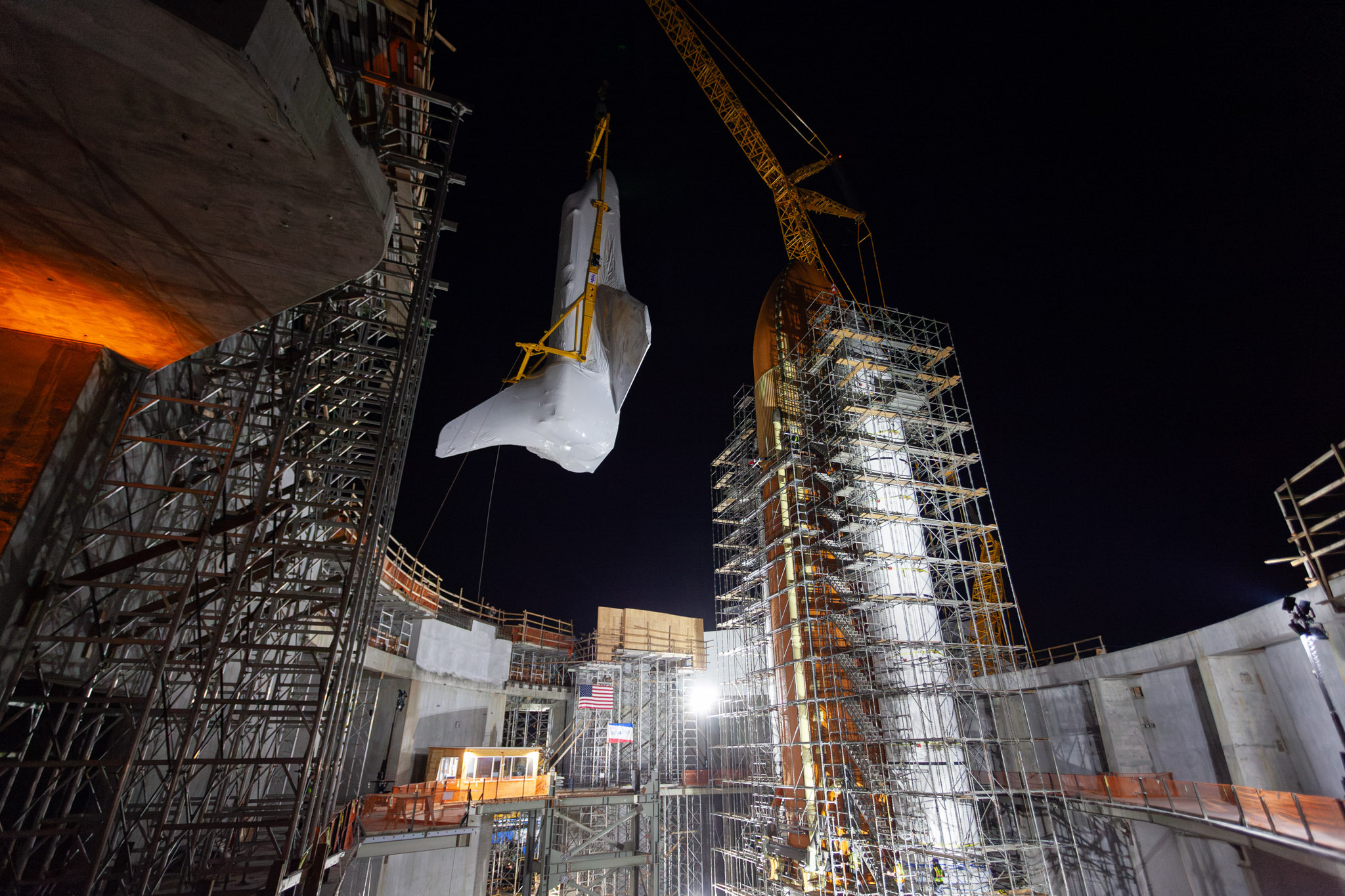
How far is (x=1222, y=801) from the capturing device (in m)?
14.1

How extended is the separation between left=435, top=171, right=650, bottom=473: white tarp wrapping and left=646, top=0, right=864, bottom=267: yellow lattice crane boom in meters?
21.1

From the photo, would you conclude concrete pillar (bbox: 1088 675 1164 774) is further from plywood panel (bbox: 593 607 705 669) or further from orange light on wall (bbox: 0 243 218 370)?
orange light on wall (bbox: 0 243 218 370)

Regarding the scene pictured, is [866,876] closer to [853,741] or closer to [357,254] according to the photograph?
[853,741]

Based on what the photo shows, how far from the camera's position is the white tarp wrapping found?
11336 millimetres

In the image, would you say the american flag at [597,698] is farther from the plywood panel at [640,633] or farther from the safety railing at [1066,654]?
the safety railing at [1066,654]

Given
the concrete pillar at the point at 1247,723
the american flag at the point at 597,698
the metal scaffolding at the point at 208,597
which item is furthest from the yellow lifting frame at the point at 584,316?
the concrete pillar at the point at 1247,723

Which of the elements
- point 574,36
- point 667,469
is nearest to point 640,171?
point 574,36

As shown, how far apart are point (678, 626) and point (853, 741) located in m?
16.0

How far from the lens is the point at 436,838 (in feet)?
50.6

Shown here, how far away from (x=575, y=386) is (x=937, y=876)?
46.3ft

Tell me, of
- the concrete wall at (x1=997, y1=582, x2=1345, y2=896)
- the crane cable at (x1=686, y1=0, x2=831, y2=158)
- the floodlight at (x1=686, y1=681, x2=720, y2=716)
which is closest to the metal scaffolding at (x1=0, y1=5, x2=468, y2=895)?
the concrete wall at (x1=997, y1=582, x2=1345, y2=896)

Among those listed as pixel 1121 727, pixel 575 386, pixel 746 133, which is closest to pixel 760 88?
pixel 746 133

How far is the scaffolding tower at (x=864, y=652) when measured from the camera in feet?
50.1

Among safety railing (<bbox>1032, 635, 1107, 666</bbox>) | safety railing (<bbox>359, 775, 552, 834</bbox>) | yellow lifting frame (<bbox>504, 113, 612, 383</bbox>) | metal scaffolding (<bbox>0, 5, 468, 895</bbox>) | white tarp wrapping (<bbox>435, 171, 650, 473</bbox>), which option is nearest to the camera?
metal scaffolding (<bbox>0, 5, 468, 895</bbox>)
